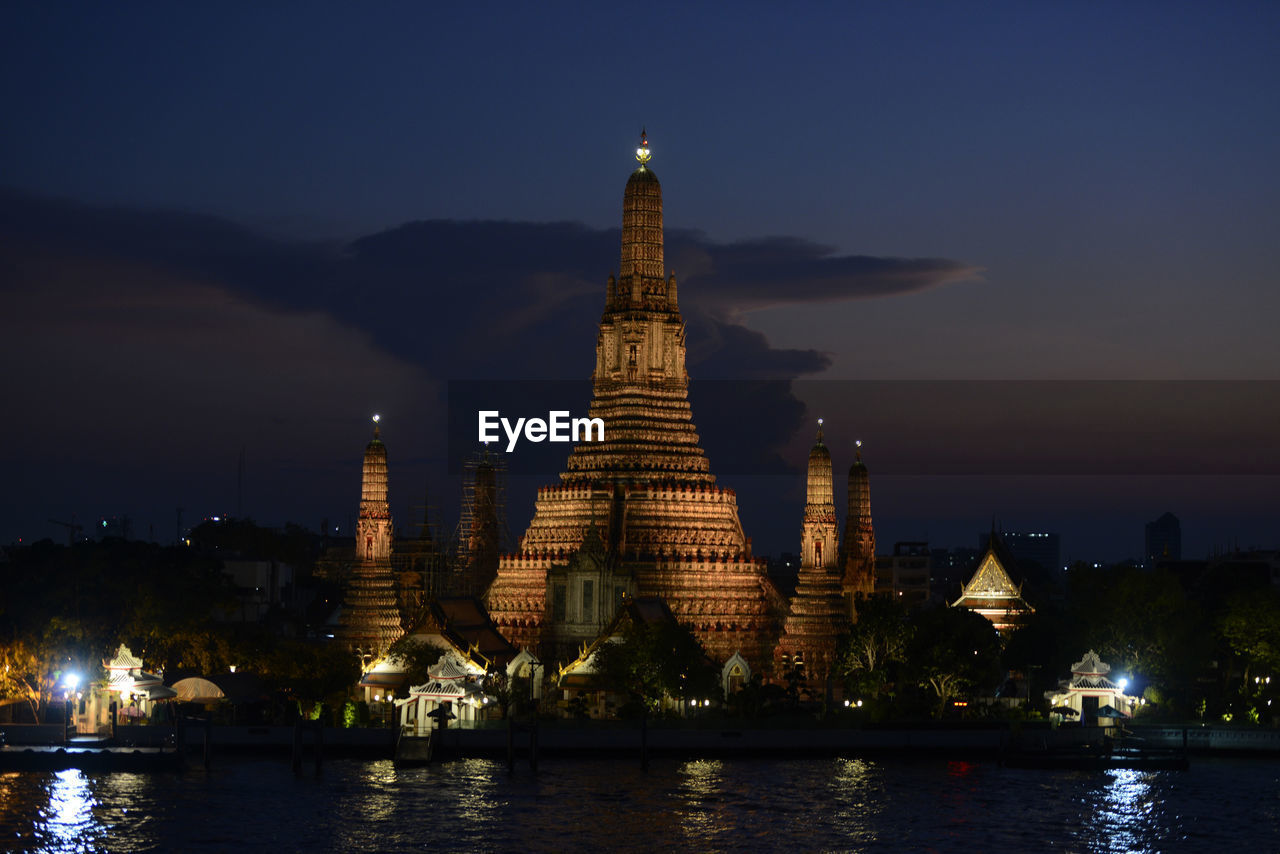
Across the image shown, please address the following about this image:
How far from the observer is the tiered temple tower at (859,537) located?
118m

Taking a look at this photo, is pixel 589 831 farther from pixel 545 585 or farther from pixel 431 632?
pixel 545 585

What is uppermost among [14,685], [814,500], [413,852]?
[814,500]

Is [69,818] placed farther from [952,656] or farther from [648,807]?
[952,656]

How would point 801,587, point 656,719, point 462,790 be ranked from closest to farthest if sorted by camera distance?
point 462,790, point 656,719, point 801,587

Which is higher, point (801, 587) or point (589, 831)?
point (801, 587)

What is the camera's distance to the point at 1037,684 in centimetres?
11019

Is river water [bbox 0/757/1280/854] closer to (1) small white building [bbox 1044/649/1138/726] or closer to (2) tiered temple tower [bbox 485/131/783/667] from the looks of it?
(1) small white building [bbox 1044/649/1138/726]

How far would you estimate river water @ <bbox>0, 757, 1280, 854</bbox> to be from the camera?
72938 mm

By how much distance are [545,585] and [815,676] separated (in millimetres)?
14909

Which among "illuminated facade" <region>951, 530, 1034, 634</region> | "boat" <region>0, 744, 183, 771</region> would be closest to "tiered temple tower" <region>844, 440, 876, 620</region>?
"illuminated facade" <region>951, 530, 1034, 634</region>

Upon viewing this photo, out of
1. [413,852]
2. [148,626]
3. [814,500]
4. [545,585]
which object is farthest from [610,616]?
[413,852]

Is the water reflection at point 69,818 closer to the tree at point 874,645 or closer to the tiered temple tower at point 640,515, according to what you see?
the tiered temple tower at point 640,515

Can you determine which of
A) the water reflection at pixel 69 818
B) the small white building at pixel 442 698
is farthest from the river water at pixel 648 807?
the small white building at pixel 442 698

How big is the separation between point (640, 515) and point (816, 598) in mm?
10379
